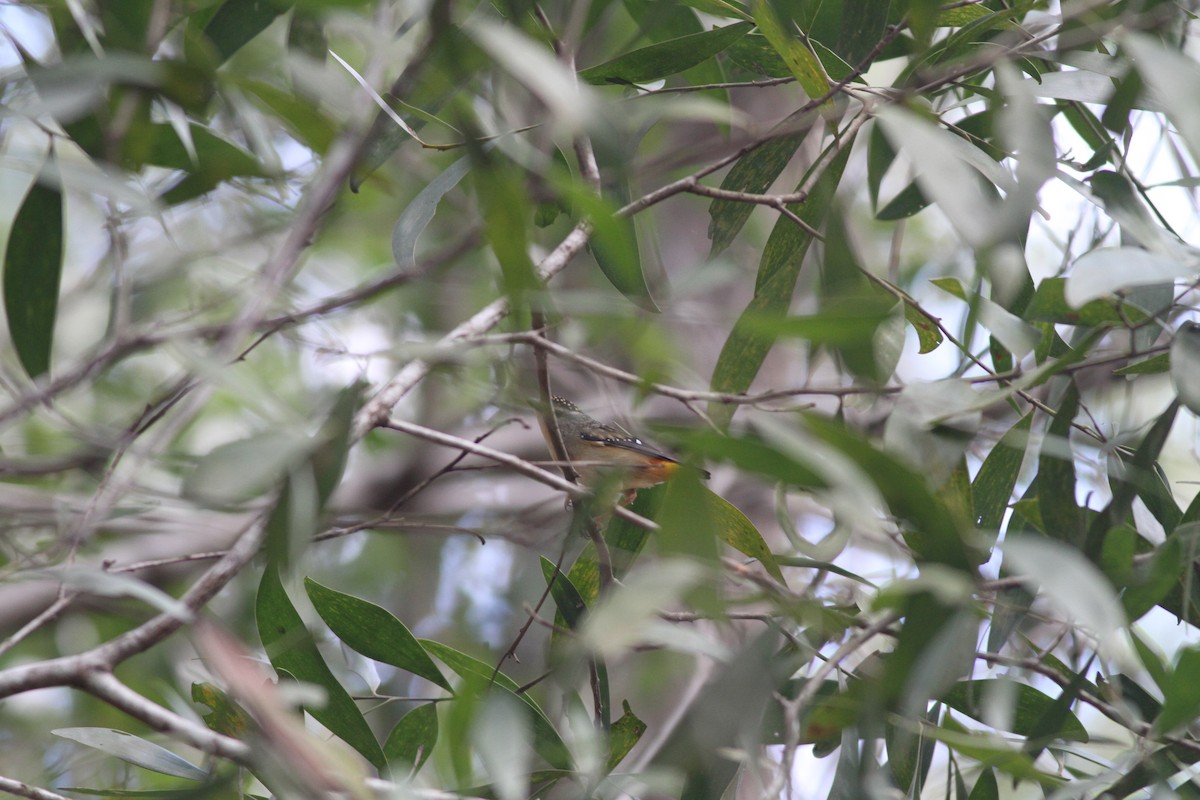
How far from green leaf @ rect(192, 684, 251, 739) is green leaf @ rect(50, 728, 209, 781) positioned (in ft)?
0.20

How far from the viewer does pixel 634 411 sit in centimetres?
103

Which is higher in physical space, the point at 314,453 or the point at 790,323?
the point at 790,323

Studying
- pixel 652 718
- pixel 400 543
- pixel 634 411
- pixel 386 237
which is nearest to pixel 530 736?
pixel 634 411

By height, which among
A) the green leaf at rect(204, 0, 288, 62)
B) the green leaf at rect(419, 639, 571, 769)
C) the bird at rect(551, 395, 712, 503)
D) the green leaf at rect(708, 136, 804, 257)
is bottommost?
the green leaf at rect(419, 639, 571, 769)

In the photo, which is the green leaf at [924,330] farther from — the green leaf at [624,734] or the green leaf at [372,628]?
the green leaf at [372,628]

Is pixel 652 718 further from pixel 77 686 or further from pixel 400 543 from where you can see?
pixel 400 543

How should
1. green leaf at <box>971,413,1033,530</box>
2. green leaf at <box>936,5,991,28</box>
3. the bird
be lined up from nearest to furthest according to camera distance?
1. green leaf at <box>971,413,1033,530</box>
2. green leaf at <box>936,5,991,28</box>
3. the bird

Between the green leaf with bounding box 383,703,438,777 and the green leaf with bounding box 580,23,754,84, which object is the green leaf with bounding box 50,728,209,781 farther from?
the green leaf with bounding box 580,23,754,84

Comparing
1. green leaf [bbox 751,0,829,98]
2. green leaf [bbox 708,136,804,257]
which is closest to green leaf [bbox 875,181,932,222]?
green leaf [bbox 708,136,804,257]

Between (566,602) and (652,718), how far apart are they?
1.49 m

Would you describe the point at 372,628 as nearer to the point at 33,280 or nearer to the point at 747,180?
the point at 33,280

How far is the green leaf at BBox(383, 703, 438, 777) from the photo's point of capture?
1333mm

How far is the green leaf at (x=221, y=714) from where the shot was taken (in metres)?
1.24

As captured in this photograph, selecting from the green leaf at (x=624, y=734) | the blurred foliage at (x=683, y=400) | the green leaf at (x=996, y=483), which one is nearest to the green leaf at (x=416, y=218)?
the blurred foliage at (x=683, y=400)
